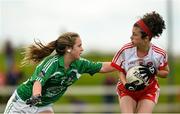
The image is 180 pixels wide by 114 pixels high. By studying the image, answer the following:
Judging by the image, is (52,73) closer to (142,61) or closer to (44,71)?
(44,71)

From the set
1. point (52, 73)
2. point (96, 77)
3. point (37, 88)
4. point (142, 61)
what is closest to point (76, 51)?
point (52, 73)

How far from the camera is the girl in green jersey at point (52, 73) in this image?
11156 millimetres

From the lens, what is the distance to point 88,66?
1152cm

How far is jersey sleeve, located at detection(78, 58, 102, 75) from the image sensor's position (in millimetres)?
11422

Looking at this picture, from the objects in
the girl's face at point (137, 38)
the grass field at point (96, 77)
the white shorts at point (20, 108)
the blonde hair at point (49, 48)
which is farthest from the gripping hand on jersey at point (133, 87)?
the grass field at point (96, 77)

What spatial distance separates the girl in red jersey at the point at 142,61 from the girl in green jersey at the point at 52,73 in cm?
49

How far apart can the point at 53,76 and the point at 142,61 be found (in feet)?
3.54

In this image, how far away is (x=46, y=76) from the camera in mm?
11102

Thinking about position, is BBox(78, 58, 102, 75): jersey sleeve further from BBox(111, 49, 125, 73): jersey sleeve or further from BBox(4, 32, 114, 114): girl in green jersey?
BBox(111, 49, 125, 73): jersey sleeve

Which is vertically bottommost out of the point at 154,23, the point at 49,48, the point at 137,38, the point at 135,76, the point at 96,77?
the point at 96,77

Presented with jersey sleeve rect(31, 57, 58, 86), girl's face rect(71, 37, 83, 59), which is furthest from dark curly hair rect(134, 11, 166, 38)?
jersey sleeve rect(31, 57, 58, 86)

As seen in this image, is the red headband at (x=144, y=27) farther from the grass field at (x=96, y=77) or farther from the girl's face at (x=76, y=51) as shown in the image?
the grass field at (x=96, y=77)

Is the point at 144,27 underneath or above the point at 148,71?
above

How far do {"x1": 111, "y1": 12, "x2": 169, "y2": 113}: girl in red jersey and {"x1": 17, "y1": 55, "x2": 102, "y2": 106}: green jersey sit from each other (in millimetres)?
458
